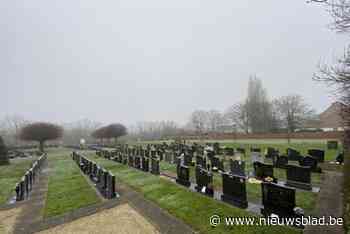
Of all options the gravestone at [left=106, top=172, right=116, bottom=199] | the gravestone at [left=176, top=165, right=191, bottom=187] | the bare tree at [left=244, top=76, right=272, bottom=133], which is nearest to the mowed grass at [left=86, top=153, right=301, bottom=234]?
the gravestone at [left=176, top=165, right=191, bottom=187]

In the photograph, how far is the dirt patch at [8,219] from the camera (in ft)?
19.8

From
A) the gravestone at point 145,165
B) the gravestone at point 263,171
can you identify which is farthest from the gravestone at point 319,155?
the gravestone at point 145,165

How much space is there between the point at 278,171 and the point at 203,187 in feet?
16.9

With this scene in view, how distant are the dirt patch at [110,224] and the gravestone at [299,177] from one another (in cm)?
588

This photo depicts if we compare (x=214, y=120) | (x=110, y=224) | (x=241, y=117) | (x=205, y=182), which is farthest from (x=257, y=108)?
(x=110, y=224)

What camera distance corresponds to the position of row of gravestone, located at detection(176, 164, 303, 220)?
5.26 metres

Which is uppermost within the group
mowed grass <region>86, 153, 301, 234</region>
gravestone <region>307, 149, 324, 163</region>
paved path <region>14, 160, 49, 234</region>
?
gravestone <region>307, 149, 324, 163</region>

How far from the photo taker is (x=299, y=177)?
26.8ft

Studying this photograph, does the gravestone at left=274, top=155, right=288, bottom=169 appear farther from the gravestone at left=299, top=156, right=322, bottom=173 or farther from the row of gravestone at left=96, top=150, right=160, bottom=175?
the row of gravestone at left=96, top=150, right=160, bottom=175

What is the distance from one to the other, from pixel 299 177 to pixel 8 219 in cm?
1033

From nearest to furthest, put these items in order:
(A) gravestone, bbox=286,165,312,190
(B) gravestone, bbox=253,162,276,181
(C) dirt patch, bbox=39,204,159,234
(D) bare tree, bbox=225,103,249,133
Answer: (C) dirt patch, bbox=39,204,159,234, (A) gravestone, bbox=286,165,312,190, (B) gravestone, bbox=253,162,276,181, (D) bare tree, bbox=225,103,249,133

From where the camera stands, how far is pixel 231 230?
A: 484 cm

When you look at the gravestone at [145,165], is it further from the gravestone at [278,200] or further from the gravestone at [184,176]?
the gravestone at [278,200]

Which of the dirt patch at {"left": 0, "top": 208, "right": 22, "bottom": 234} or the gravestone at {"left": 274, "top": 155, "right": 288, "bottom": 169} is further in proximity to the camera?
the gravestone at {"left": 274, "top": 155, "right": 288, "bottom": 169}
